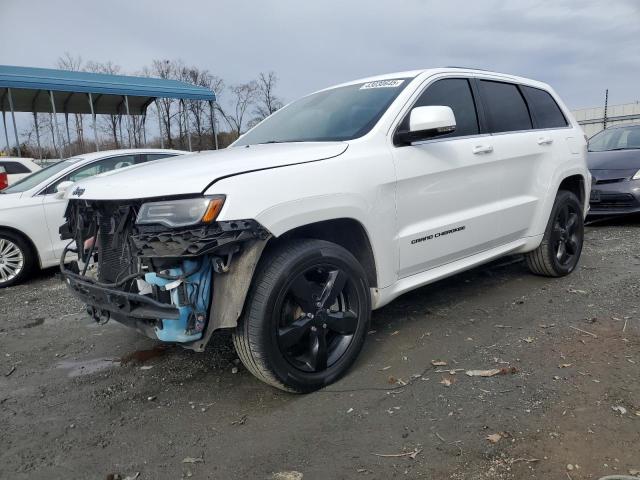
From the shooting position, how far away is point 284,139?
3.54 metres

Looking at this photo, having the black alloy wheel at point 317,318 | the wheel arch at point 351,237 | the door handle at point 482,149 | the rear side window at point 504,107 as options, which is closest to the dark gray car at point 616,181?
the rear side window at point 504,107

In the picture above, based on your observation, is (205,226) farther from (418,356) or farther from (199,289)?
(418,356)

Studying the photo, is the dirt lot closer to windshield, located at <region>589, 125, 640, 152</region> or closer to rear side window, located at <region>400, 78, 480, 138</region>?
rear side window, located at <region>400, 78, 480, 138</region>

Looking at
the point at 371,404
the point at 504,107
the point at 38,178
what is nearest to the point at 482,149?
the point at 504,107

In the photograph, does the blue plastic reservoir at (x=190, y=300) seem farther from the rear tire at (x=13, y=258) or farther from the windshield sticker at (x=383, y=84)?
the rear tire at (x=13, y=258)

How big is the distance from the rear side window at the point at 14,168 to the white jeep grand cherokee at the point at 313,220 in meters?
9.51

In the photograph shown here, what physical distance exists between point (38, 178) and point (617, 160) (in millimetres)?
8370

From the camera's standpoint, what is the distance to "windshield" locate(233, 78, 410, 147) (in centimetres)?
323

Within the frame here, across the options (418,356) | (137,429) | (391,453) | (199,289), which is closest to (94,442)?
(137,429)

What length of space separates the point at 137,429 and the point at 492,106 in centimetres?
346

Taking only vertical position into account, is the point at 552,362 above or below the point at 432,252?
below

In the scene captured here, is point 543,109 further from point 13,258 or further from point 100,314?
point 13,258

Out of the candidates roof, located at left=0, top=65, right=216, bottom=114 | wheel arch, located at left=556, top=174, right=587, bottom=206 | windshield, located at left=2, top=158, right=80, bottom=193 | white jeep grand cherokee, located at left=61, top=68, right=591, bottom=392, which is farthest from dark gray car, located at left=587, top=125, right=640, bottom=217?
roof, located at left=0, top=65, right=216, bottom=114

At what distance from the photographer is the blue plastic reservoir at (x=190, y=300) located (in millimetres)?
2393
